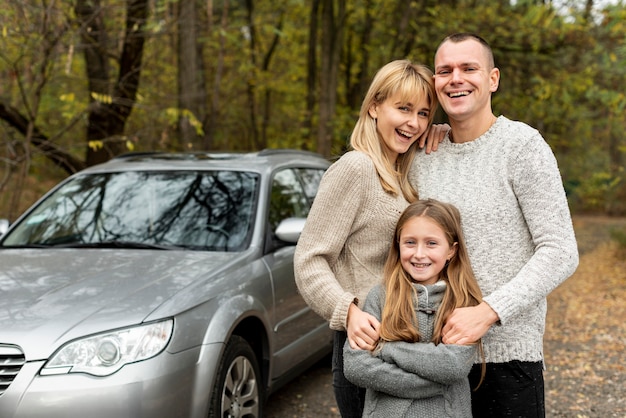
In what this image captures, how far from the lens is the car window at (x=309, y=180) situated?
16.7 feet

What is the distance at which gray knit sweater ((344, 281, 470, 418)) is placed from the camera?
6.61ft

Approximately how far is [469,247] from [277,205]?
2438mm

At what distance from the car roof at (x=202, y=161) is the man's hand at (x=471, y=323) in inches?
106

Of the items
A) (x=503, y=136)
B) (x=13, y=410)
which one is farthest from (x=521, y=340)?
(x=13, y=410)

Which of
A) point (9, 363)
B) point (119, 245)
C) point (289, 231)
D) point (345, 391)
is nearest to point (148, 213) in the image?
Result: point (119, 245)

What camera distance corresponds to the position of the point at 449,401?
83.7 inches

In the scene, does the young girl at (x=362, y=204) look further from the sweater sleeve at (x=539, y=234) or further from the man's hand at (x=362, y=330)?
the sweater sleeve at (x=539, y=234)

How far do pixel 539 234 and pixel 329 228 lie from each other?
655 mm

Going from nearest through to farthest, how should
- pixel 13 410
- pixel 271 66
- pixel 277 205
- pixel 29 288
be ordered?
pixel 13 410
pixel 29 288
pixel 277 205
pixel 271 66

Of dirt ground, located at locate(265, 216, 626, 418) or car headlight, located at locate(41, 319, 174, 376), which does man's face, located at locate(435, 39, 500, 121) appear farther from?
dirt ground, located at locate(265, 216, 626, 418)

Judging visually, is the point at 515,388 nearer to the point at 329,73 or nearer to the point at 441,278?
the point at 441,278

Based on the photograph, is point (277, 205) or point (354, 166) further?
point (277, 205)

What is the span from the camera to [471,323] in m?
1.98

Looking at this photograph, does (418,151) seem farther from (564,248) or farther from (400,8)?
(400,8)
